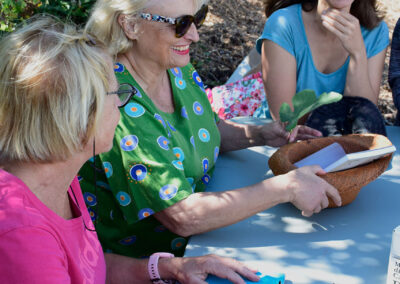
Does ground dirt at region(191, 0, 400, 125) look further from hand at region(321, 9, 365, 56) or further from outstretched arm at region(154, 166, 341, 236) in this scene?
outstretched arm at region(154, 166, 341, 236)

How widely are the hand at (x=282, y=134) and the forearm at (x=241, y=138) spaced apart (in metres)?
0.04

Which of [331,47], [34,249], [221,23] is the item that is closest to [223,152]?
[331,47]

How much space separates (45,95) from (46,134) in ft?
0.31

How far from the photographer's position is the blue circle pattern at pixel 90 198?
1.89 metres

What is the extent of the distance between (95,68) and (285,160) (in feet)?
2.89

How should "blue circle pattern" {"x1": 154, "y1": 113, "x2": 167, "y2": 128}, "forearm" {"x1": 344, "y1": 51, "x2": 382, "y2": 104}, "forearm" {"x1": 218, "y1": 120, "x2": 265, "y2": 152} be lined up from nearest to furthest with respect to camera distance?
1. "blue circle pattern" {"x1": 154, "y1": 113, "x2": 167, "y2": 128}
2. "forearm" {"x1": 218, "y1": 120, "x2": 265, "y2": 152}
3. "forearm" {"x1": 344, "y1": 51, "x2": 382, "y2": 104}

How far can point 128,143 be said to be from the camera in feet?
5.34

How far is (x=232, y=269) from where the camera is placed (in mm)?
1426

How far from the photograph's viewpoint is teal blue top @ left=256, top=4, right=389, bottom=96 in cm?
259

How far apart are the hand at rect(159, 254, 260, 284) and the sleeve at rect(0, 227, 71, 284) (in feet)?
1.51

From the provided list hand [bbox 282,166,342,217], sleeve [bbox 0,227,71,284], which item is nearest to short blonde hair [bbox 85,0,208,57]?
hand [bbox 282,166,342,217]

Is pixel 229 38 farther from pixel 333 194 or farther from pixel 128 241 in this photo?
pixel 333 194

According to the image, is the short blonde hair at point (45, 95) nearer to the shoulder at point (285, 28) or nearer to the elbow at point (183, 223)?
the elbow at point (183, 223)

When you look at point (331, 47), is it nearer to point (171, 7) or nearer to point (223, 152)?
point (223, 152)
